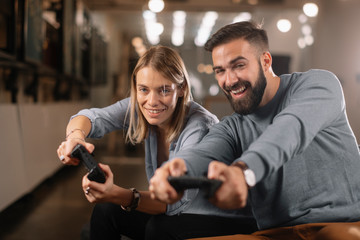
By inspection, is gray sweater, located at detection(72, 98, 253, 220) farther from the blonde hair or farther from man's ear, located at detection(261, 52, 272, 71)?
man's ear, located at detection(261, 52, 272, 71)

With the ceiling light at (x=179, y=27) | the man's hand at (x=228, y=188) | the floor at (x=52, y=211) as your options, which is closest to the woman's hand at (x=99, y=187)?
the man's hand at (x=228, y=188)

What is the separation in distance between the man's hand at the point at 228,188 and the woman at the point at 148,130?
0.96ft

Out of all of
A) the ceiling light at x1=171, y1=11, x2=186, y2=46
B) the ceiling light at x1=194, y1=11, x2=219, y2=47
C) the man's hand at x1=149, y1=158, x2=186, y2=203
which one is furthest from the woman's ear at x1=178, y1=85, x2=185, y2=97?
the ceiling light at x1=194, y1=11, x2=219, y2=47

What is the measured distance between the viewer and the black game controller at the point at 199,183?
1.79 ft

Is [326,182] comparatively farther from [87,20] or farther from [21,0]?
[87,20]

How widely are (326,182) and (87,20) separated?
16.1 ft

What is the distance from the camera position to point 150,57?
932 mm

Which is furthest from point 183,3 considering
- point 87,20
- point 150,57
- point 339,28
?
point 150,57

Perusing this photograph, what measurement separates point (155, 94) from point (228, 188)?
1.24ft

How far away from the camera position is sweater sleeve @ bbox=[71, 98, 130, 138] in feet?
3.52

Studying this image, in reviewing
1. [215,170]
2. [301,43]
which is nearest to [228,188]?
[215,170]

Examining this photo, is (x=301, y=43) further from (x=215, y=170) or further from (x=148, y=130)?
(x=215, y=170)

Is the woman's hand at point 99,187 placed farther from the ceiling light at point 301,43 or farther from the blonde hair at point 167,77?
the ceiling light at point 301,43

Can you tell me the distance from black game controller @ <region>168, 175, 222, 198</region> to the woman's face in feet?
1.14
